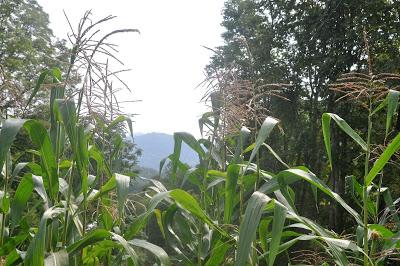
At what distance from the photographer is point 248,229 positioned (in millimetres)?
1070

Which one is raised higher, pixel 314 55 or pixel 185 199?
pixel 314 55

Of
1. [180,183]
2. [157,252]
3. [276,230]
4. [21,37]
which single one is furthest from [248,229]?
[21,37]

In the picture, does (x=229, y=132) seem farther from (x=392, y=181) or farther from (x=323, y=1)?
(x=323, y=1)

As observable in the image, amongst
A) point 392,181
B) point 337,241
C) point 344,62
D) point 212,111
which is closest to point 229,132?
point 212,111

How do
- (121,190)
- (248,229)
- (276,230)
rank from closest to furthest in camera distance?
(248,229), (276,230), (121,190)

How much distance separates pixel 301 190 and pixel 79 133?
49.1ft

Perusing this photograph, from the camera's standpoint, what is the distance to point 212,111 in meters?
1.95

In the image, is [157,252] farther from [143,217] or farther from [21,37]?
[21,37]

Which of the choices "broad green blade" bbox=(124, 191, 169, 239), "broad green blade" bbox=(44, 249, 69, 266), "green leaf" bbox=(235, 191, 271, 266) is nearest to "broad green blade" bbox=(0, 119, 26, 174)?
"broad green blade" bbox=(44, 249, 69, 266)

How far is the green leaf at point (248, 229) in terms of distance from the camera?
40.8 inches

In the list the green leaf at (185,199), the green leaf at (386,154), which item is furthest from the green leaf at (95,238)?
the green leaf at (386,154)

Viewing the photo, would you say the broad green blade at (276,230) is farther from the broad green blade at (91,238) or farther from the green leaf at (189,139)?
the green leaf at (189,139)

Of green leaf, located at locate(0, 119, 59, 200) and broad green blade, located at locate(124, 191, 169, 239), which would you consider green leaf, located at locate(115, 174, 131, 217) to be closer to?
broad green blade, located at locate(124, 191, 169, 239)

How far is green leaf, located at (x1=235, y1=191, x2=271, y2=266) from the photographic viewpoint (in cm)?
104
